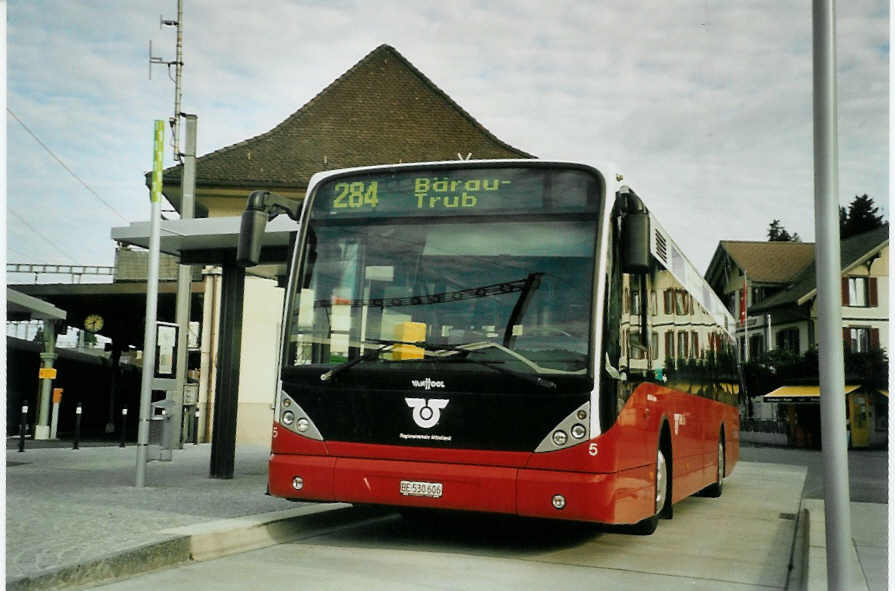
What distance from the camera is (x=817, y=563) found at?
7395 millimetres

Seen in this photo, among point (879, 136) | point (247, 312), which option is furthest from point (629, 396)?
point (247, 312)

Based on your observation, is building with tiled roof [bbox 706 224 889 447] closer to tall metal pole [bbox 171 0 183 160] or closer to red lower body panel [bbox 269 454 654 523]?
tall metal pole [bbox 171 0 183 160]

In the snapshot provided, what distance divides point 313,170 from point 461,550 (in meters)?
21.4

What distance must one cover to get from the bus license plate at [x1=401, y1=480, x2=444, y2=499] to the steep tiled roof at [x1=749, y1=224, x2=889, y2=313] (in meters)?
33.0

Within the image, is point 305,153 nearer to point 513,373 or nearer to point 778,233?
point 513,373

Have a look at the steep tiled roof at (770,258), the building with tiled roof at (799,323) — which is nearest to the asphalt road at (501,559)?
the building with tiled roof at (799,323)

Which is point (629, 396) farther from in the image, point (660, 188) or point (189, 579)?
point (189, 579)

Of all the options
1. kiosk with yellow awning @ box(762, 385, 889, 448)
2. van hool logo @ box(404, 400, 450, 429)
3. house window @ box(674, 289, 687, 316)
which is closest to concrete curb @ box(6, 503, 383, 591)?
van hool logo @ box(404, 400, 450, 429)

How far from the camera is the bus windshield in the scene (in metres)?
7.82

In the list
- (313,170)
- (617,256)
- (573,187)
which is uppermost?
(313,170)

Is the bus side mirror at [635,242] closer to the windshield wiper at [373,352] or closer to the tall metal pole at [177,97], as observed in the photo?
the windshield wiper at [373,352]

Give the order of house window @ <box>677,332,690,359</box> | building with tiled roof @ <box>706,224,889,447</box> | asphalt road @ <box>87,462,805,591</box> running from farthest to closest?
1. building with tiled roof @ <box>706,224,889,447</box>
2. house window @ <box>677,332,690,359</box>
3. asphalt road @ <box>87,462,805,591</box>

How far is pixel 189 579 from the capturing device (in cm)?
671

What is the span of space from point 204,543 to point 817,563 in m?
4.29
